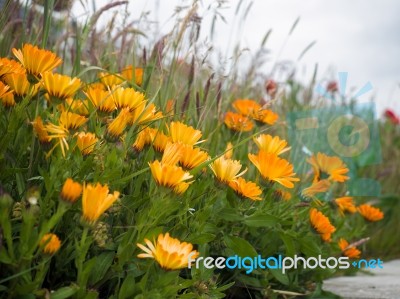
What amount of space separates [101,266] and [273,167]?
52 cm

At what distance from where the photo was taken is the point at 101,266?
4.59ft

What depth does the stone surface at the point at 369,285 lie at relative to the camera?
2.36m

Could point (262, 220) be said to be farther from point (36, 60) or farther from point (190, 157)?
point (36, 60)

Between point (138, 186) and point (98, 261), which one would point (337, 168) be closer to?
point (138, 186)

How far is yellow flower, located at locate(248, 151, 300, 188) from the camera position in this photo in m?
1.64

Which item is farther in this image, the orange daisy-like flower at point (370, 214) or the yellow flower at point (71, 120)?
the orange daisy-like flower at point (370, 214)

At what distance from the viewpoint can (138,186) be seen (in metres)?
1.56

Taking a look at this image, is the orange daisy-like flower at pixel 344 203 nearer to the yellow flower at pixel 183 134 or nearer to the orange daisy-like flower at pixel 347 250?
the orange daisy-like flower at pixel 347 250

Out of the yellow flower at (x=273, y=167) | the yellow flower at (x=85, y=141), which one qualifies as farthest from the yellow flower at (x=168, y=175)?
the yellow flower at (x=273, y=167)

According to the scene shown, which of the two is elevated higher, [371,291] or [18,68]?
[18,68]

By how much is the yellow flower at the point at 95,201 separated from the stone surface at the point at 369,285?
4.71 feet

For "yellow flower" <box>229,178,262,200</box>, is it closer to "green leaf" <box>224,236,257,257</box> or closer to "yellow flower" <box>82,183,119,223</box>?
"green leaf" <box>224,236,257,257</box>

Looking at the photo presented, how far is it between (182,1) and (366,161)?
2.43 m

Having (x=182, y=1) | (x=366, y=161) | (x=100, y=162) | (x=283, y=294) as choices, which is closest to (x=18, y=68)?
(x=100, y=162)
